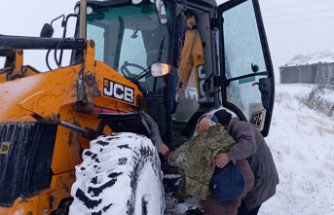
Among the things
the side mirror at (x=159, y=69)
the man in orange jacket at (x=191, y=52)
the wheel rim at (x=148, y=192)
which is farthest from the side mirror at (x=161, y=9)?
the wheel rim at (x=148, y=192)

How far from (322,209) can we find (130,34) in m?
3.94

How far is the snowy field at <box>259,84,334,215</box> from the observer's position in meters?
6.75

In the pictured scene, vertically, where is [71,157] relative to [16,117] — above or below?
below

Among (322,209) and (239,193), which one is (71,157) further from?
(322,209)

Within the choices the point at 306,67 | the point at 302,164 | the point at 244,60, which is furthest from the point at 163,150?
the point at 306,67

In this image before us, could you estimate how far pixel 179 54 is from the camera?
177 inches

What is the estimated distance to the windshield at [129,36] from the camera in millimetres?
4598

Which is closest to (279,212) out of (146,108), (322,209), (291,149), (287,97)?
(322,209)

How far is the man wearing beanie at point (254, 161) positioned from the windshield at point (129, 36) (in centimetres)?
92

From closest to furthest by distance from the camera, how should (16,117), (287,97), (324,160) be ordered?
1. (16,117)
2. (324,160)
3. (287,97)

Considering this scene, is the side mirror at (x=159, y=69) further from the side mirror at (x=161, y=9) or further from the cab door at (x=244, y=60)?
the cab door at (x=244, y=60)

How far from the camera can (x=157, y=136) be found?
3.73m

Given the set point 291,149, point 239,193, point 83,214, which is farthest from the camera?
point 291,149

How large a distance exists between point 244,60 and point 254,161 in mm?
1626
